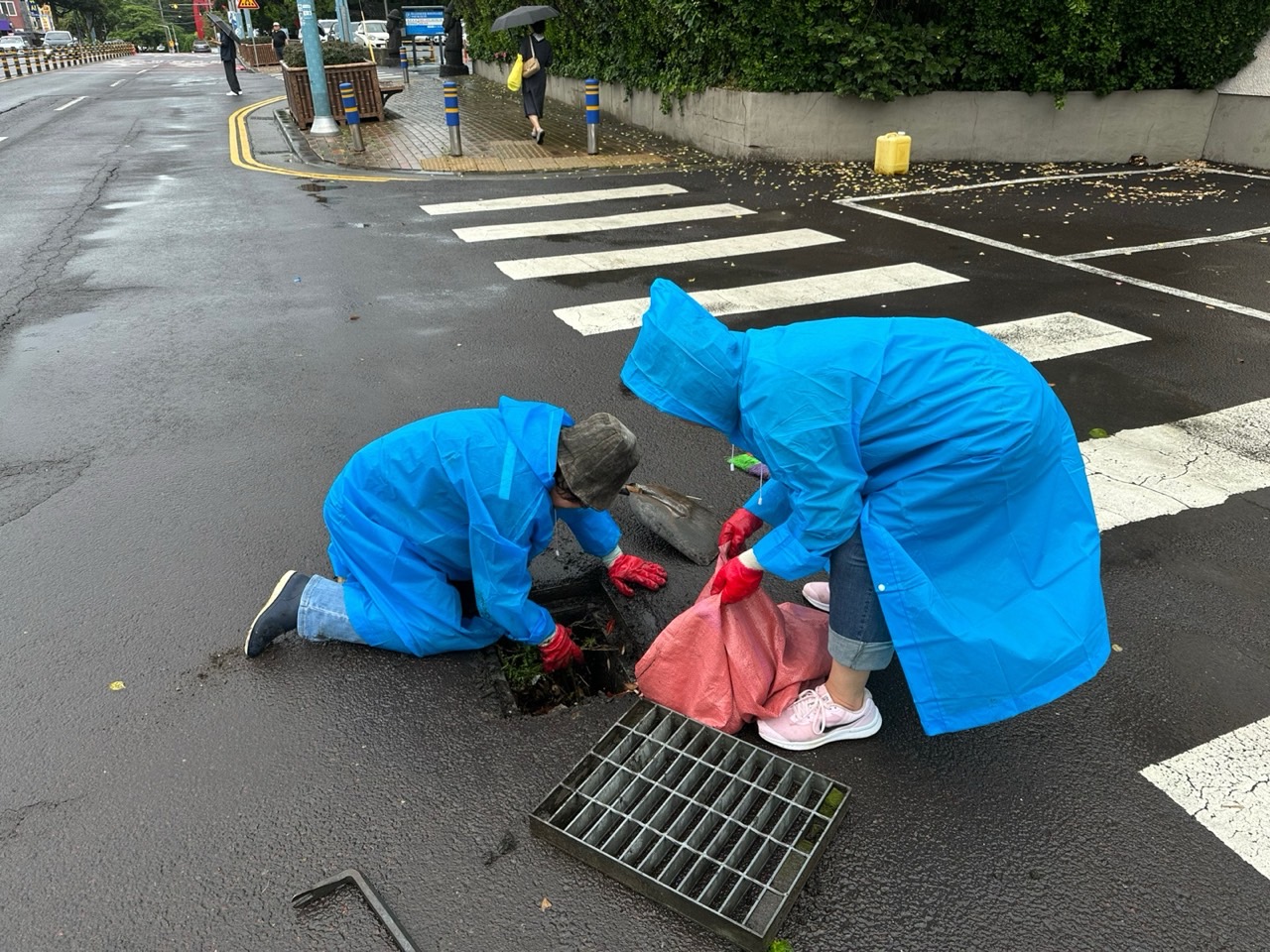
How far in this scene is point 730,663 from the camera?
2.93 meters

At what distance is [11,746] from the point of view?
2928 mm

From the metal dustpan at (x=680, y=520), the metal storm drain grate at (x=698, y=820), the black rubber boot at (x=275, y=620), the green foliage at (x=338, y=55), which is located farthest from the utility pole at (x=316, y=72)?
the metal storm drain grate at (x=698, y=820)

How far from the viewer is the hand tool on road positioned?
7.59ft

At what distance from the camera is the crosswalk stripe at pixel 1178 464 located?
426 cm

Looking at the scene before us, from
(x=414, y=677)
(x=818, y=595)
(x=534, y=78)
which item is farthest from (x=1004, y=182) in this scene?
(x=414, y=677)

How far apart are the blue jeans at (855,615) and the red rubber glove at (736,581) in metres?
0.24

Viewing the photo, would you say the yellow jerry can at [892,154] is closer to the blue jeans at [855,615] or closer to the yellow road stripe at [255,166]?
the yellow road stripe at [255,166]

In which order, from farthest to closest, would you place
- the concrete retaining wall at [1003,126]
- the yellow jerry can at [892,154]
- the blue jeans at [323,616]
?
the concrete retaining wall at [1003,126], the yellow jerry can at [892,154], the blue jeans at [323,616]

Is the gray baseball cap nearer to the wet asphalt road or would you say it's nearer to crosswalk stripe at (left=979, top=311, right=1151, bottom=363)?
the wet asphalt road

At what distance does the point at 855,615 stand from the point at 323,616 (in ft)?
6.40

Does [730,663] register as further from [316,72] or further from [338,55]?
[338,55]

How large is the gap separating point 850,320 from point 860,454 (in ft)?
1.31

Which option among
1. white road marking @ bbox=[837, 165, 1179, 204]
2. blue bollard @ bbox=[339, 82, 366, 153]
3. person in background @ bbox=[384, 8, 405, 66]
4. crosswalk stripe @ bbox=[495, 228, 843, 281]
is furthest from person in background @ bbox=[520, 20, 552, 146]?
person in background @ bbox=[384, 8, 405, 66]

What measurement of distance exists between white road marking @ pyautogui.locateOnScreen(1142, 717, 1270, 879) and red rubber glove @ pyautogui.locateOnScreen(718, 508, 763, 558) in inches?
58.0
